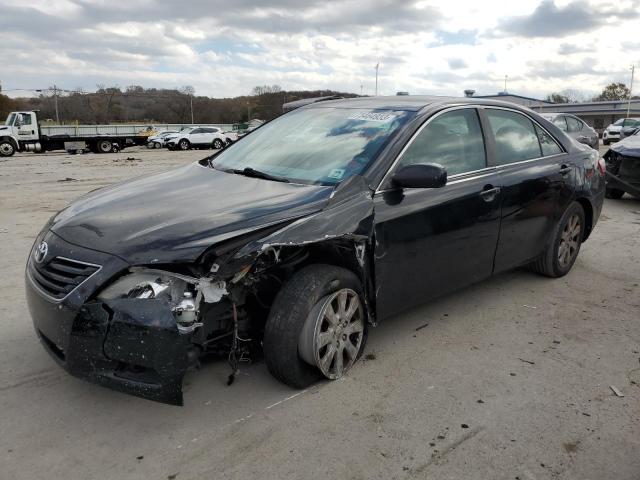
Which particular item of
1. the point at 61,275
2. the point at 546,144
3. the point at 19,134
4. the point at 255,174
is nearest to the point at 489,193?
the point at 546,144

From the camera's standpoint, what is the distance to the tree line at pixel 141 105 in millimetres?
93088

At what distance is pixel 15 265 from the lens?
17.9ft

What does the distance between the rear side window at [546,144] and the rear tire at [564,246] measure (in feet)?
1.75

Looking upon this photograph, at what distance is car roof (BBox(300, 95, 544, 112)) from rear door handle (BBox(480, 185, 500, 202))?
0.66 m

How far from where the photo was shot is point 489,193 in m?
3.95

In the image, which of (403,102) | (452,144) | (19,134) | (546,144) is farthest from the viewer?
(19,134)

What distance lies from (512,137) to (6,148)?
2861cm

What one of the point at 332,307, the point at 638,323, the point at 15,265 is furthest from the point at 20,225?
the point at 638,323

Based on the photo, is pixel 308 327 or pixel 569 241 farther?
pixel 569 241

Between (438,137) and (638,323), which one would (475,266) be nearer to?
(438,137)

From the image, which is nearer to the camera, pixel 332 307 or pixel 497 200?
pixel 332 307

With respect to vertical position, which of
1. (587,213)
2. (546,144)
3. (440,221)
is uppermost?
(546,144)

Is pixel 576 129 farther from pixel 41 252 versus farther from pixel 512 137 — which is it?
pixel 41 252

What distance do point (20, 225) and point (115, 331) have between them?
6.06 meters
